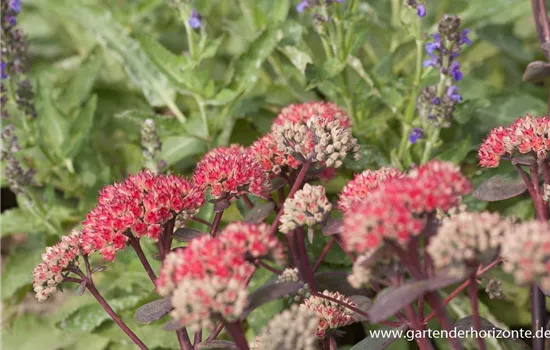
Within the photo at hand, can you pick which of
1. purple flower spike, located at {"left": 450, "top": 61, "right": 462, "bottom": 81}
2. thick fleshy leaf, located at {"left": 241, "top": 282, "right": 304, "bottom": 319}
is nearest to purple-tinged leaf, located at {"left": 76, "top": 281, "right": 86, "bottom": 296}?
thick fleshy leaf, located at {"left": 241, "top": 282, "right": 304, "bottom": 319}

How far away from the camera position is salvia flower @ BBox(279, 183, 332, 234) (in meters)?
1.48

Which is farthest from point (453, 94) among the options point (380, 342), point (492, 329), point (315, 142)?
point (380, 342)

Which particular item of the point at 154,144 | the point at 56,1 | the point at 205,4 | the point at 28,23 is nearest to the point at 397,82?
the point at 154,144

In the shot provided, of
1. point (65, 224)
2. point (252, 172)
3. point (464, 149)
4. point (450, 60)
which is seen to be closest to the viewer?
point (252, 172)

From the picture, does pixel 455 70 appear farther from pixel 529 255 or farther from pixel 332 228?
pixel 529 255

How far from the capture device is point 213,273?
1.22 meters

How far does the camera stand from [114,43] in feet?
10.5

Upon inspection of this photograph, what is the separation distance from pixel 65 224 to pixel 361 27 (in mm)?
1521

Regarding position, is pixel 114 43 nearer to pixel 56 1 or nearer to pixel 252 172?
pixel 56 1

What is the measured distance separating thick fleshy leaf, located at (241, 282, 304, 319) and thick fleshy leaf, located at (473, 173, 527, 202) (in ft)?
2.23

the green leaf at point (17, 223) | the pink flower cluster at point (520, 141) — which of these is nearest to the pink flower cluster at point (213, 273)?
the pink flower cluster at point (520, 141)

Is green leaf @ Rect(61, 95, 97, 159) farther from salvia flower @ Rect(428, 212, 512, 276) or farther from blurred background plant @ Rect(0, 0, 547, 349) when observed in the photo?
salvia flower @ Rect(428, 212, 512, 276)

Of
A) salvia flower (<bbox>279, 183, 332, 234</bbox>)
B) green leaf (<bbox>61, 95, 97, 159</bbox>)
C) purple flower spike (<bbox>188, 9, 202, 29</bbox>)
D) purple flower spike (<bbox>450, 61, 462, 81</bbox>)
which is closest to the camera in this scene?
salvia flower (<bbox>279, 183, 332, 234</bbox>)

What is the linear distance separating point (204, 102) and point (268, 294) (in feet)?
5.13
